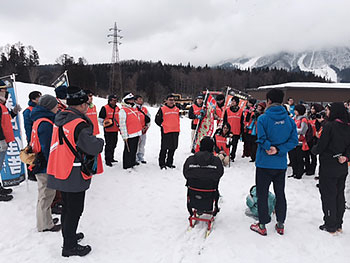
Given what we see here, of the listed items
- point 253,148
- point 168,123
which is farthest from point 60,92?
point 253,148

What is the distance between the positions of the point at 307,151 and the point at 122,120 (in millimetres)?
4866

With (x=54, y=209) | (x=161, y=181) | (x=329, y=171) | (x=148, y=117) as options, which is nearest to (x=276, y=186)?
(x=329, y=171)

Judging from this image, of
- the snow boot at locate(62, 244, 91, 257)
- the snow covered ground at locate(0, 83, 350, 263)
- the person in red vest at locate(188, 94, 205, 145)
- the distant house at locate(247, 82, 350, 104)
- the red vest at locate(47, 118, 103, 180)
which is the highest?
the distant house at locate(247, 82, 350, 104)

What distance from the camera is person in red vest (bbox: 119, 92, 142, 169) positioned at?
5.78 metres

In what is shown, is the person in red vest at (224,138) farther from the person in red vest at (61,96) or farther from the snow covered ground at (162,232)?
the person in red vest at (61,96)

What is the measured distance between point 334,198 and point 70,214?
367 centimetres

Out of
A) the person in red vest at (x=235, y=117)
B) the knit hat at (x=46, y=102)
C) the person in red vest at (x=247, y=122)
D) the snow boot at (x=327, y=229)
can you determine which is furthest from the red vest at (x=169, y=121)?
the snow boot at (x=327, y=229)

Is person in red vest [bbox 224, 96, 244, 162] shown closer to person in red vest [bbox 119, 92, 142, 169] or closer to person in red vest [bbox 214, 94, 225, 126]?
person in red vest [bbox 214, 94, 225, 126]

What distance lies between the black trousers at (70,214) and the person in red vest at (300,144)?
5.17 metres

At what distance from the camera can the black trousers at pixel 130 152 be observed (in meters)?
5.95

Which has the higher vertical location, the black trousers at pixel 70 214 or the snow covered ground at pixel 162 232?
the black trousers at pixel 70 214

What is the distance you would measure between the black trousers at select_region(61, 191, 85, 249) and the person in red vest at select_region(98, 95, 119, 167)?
3.65m

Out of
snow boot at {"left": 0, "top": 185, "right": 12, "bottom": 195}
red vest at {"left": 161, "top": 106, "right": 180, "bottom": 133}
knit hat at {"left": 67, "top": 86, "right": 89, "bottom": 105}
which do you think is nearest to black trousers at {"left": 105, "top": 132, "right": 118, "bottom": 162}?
red vest at {"left": 161, "top": 106, "right": 180, "bottom": 133}

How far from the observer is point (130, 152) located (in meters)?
6.05
